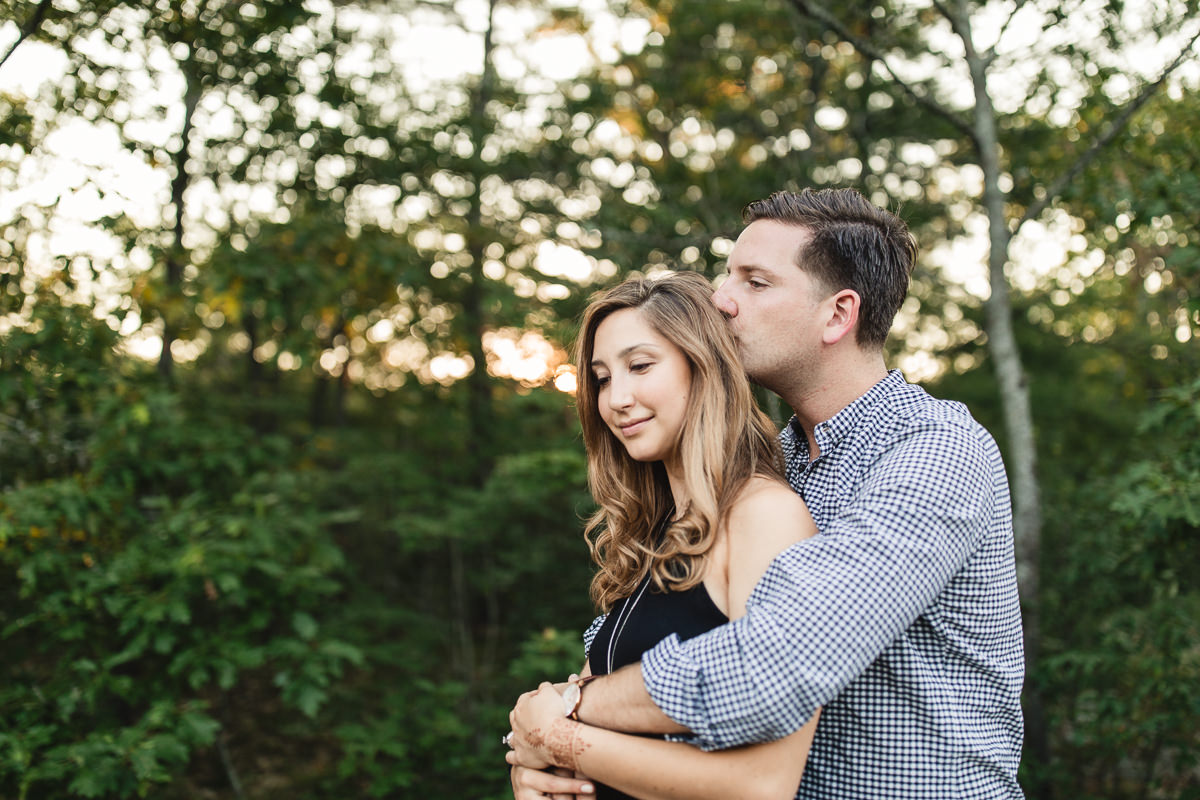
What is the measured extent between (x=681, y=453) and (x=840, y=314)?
48 centimetres

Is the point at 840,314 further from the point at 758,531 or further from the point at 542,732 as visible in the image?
the point at 542,732

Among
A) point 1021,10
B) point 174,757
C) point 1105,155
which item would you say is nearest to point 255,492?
point 174,757

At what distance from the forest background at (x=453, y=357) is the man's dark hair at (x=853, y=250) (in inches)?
26.9

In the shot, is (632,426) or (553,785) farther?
(632,426)

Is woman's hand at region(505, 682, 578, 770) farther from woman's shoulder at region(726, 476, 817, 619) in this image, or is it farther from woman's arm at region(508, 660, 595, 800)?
woman's shoulder at region(726, 476, 817, 619)

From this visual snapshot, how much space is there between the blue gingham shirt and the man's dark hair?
0.23 metres

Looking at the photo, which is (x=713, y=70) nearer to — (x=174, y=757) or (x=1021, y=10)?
(x=1021, y=10)

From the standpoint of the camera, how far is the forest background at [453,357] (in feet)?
12.3

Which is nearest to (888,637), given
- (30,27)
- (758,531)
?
(758,531)

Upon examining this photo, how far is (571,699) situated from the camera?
163 cm

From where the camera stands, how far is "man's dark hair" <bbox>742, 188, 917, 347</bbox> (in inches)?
73.4

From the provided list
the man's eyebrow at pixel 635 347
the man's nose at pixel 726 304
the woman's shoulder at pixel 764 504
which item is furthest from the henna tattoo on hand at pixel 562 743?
the man's nose at pixel 726 304

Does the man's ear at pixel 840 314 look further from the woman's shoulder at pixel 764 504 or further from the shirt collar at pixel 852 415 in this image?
the woman's shoulder at pixel 764 504

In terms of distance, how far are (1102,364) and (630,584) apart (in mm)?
11029
